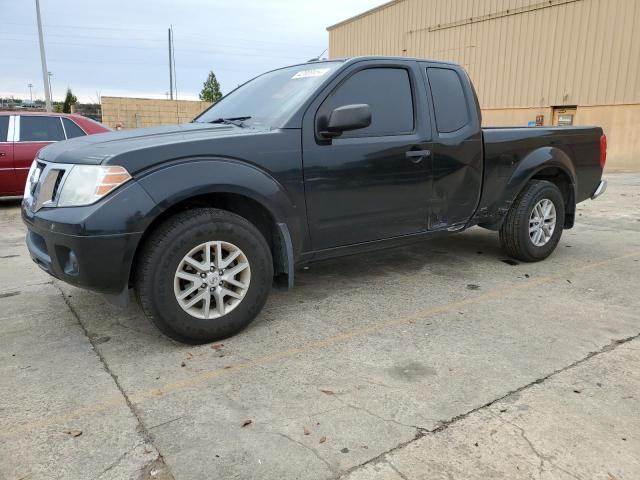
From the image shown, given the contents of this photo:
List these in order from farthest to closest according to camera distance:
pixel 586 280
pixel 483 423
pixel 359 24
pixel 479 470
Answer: pixel 359 24
pixel 586 280
pixel 483 423
pixel 479 470

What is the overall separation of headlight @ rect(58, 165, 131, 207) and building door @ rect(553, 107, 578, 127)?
17.7 metres

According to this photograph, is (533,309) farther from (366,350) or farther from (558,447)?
(558,447)

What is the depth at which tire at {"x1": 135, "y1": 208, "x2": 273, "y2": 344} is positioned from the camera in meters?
2.99

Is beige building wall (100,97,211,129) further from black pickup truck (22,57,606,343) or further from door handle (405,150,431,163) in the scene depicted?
door handle (405,150,431,163)

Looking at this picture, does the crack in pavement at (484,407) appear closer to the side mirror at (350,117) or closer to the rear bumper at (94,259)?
the rear bumper at (94,259)

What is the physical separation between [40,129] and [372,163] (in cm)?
689

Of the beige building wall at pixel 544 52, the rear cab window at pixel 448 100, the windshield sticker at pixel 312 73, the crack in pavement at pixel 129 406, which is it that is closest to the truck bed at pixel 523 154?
the rear cab window at pixel 448 100

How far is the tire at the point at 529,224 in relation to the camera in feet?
16.3

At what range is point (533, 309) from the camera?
390 centimetres

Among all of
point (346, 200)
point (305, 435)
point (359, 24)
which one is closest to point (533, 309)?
point (346, 200)

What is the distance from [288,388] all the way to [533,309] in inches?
83.7

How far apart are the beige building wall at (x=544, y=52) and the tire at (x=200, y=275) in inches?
664

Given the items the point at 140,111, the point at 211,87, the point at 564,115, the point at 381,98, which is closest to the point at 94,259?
the point at 381,98

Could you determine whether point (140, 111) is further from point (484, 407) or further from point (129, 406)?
point (484, 407)
